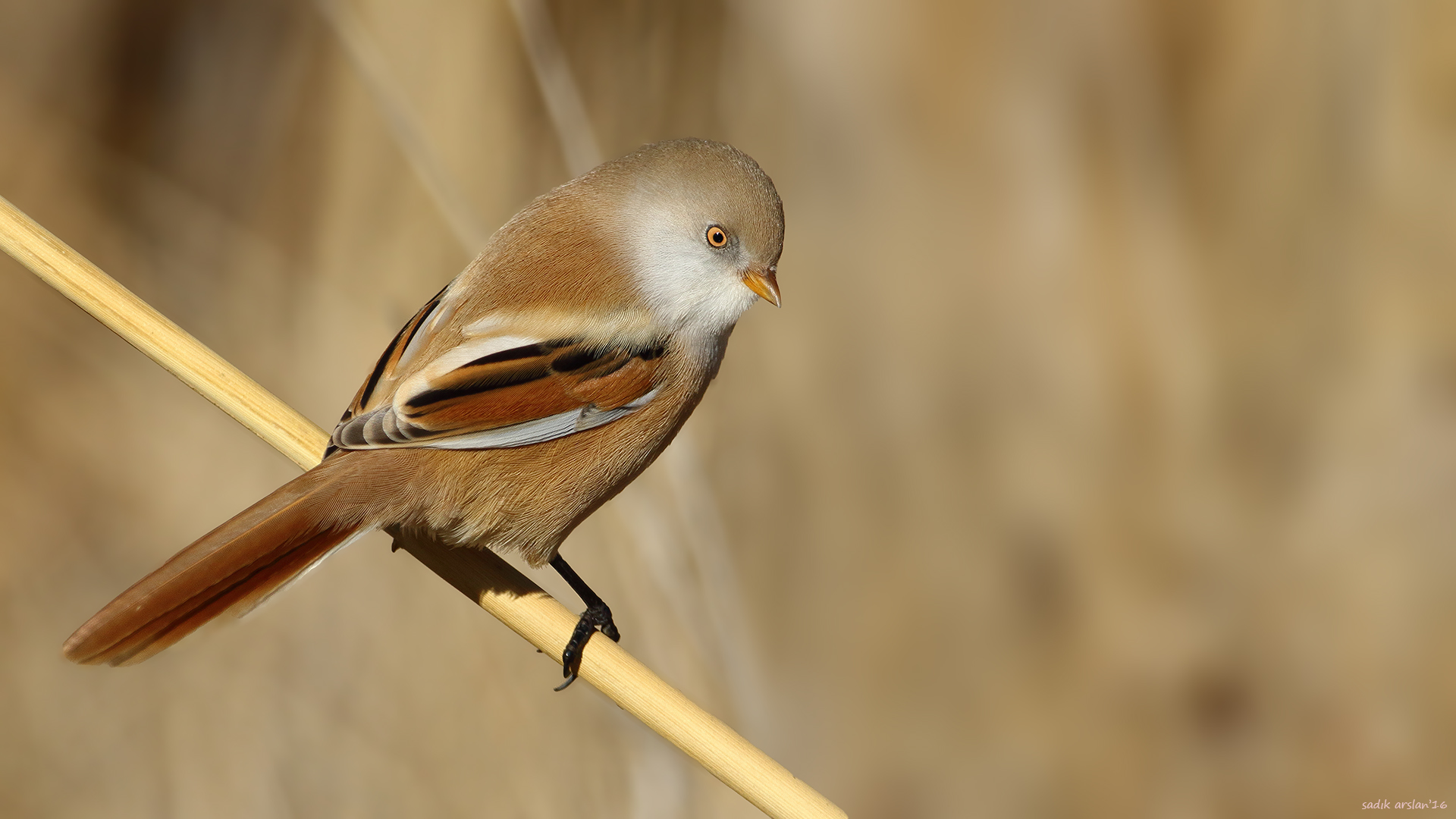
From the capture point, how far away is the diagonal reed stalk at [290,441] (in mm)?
1492

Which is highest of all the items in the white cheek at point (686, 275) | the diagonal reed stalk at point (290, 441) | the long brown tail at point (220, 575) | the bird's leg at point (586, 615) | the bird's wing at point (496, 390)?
the white cheek at point (686, 275)

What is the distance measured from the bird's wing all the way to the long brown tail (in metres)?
0.15

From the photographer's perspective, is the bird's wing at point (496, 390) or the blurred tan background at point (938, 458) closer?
the bird's wing at point (496, 390)

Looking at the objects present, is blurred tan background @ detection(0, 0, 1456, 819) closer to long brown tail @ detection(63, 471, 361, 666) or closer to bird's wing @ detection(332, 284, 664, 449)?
bird's wing @ detection(332, 284, 664, 449)

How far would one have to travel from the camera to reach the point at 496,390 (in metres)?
1.85

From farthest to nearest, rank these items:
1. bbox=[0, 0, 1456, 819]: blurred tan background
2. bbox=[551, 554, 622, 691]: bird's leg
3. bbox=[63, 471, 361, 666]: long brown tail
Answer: bbox=[0, 0, 1456, 819]: blurred tan background, bbox=[551, 554, 622, 691]: bird's leg, bbox=[63, 471, 361, 666]: long brown tail

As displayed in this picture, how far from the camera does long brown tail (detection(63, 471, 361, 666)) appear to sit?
1361 millimetres

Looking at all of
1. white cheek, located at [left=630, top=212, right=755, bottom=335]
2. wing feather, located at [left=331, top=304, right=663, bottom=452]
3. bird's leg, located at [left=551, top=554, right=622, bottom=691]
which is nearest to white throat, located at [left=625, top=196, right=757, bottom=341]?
white cheek, located at [left=630, top=212, right=755, bottom=335]

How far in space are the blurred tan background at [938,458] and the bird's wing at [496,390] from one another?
479 mm

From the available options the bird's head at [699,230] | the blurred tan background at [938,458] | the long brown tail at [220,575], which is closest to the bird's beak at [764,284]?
the bird's head at [699,230]

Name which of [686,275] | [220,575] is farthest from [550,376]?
[220,575]

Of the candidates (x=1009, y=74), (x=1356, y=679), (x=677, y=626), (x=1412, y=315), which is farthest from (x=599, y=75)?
(x=1356, y=679)

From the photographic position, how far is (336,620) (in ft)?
8.75

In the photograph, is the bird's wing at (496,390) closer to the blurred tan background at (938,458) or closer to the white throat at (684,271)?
the white throat at (684,271)
